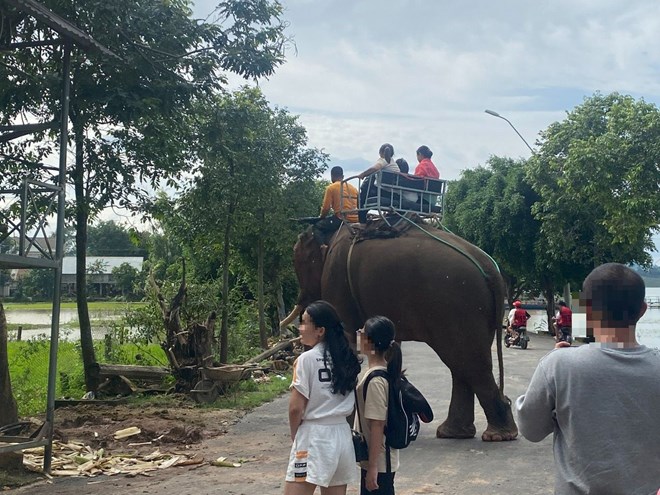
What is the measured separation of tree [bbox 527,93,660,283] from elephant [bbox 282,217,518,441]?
15.1 meters

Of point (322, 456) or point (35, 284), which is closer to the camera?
point (322, 456)

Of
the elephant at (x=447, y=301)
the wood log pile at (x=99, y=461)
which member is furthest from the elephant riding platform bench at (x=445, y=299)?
the wood log pile at (x=99, y=461)

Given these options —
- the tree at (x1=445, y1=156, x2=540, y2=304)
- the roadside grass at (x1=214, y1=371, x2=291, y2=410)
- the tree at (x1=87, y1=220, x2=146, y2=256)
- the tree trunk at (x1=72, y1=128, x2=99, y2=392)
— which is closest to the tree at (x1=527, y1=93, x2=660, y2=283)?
the tree at (x1=445, y1=156, x2=540, y2=304)

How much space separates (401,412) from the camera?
4750 millimetres

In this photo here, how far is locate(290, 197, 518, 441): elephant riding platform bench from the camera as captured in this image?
28.1ft

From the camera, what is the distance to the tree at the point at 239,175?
→ 12.1 m

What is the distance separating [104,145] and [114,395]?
13.5ft

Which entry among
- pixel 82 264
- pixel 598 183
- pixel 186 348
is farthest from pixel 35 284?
pixel 186 348

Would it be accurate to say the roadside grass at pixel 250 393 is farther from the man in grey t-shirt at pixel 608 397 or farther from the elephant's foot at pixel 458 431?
the man in grey t-shirt at pixel 608 397

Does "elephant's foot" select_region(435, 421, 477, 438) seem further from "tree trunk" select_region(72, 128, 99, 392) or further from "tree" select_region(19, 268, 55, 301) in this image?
"tree" select_region(19, 268, 55, 301)

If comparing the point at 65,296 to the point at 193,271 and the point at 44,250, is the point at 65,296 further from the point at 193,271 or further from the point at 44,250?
the point at 44,250

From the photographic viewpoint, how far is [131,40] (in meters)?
9.81

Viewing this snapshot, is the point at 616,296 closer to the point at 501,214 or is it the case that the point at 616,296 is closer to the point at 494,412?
the point at 494,412

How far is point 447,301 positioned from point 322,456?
4.28 meters
